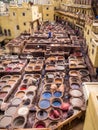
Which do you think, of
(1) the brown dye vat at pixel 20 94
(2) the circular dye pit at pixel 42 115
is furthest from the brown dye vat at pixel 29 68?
(2) the circular dye pit at pixel 42 115

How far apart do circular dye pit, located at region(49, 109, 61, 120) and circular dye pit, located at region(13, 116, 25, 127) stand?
234cm

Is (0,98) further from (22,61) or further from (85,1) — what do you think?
(85,1)

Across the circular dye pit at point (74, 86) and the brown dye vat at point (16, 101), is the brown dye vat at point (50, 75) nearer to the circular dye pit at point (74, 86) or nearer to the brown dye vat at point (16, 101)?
the circular dye pit at point (74, 86)

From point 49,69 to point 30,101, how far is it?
20.1ft

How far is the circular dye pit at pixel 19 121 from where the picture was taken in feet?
40.3

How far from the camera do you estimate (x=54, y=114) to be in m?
12.8

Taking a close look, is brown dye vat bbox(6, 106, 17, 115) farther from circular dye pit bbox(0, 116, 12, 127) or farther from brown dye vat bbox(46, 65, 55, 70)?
brown dye vat bbox(46, 65, 55, 70)

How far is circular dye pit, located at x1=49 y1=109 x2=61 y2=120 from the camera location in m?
12.5

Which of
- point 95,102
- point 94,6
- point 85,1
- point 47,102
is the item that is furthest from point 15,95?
point 85,1

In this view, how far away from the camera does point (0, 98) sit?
50.3ft

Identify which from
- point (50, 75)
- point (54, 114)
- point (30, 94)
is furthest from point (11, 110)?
point (50, 75)

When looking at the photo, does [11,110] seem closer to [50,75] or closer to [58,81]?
[58,81]

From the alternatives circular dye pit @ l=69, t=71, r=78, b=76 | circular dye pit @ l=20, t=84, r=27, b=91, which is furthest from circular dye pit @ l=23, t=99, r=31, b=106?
circular dye pit @ l=69, t=71, r=78, b=76

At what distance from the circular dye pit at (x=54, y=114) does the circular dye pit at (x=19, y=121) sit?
7.66 feet
